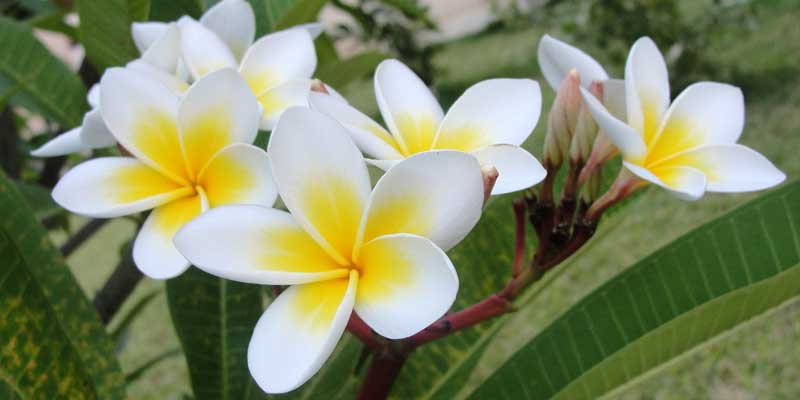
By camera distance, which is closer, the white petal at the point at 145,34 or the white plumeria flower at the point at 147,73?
the white plumeria flower at the point at 147,73

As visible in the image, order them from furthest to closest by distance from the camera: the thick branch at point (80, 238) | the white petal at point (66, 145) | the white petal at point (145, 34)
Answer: the thick branch at point (80, 238) < the white petal at point (145, 34) < the white petal at point (66, 145)

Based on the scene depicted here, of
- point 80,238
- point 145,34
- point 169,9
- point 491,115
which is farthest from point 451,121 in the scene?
point 80,238

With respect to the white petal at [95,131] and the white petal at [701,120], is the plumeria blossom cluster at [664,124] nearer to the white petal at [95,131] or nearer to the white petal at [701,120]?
the white petal at [701,120]

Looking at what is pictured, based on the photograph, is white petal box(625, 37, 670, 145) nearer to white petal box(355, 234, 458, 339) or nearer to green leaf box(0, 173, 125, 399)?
white petal box(355, 234, 458, 339)

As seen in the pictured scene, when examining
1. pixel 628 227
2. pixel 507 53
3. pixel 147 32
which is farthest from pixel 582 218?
pixel 507 53

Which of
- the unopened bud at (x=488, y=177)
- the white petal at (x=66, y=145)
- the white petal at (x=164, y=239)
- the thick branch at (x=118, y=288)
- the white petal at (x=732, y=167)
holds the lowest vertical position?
the thick branch at (x=118, y=288)

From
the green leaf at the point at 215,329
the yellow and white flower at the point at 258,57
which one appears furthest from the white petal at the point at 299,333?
the green leaf at the point at 215,329

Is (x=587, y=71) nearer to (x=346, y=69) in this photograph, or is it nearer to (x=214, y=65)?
(x=214, y=65)
